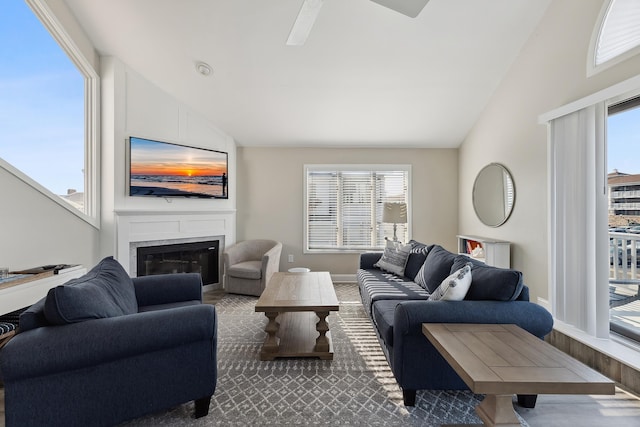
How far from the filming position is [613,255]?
2617mm

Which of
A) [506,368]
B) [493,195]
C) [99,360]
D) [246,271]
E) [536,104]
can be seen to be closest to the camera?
[506,368]

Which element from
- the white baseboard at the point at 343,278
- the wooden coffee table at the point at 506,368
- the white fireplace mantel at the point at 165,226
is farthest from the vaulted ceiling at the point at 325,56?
the wooden coffee table at the point at 506,368

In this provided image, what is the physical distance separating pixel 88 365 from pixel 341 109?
3.79m

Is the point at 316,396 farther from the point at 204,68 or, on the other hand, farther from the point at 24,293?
the point at 204,68

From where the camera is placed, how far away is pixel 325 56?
11.3 ft

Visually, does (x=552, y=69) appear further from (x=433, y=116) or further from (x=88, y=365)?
(x=88, y=365)

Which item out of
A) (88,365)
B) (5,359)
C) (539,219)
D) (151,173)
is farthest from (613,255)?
(151,173)

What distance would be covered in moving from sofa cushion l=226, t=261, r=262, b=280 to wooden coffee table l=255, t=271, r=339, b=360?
3.58 feet

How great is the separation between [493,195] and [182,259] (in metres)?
→ 4.33

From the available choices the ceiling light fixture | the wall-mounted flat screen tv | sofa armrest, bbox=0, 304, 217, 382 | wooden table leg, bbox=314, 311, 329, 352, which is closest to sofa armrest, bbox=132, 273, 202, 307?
sofa armrest, bbox=0, 304, 217, 382

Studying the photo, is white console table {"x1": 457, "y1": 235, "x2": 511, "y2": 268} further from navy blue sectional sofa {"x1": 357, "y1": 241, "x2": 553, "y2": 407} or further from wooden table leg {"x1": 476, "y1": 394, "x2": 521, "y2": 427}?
wooden table leg {"x1": 476, "y1": 394, "x2": 521, "y2": 427}

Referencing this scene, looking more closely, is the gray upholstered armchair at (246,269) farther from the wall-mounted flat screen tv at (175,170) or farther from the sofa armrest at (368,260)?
the sofa armrest at (368,260)

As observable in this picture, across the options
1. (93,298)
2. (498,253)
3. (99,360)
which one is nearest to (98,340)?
(99,360)

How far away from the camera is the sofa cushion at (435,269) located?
2822 millimetres
